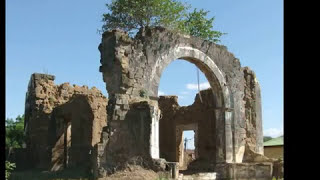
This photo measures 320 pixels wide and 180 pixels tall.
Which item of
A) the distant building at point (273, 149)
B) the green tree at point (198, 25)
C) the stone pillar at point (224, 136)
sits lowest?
the distant building at point (273, 149)

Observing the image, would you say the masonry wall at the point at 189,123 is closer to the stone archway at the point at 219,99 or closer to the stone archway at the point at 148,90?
the stone archway at the point at 219,99

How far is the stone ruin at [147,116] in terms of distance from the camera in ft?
38.3

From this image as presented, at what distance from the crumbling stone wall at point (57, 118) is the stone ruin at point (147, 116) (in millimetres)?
43

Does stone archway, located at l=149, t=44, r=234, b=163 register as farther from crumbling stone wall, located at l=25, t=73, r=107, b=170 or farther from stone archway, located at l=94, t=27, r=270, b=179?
crumbling stone wall, located at l=25, t=73, r=107, b=170

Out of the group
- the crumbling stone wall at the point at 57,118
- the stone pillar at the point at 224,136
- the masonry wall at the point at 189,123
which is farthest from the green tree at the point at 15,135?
the stone pillar at the point at 224,136

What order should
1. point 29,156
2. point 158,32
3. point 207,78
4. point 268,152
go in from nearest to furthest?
point 158,32, point 207,78, point 29,156, point 268,152

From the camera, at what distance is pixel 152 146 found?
11672 millimetres

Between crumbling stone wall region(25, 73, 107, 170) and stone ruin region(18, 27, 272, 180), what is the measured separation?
43 mm

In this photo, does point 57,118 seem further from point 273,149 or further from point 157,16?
point 273,149

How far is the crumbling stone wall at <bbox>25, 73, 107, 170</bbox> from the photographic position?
1716 cm

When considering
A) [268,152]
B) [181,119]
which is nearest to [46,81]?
[181,119]
